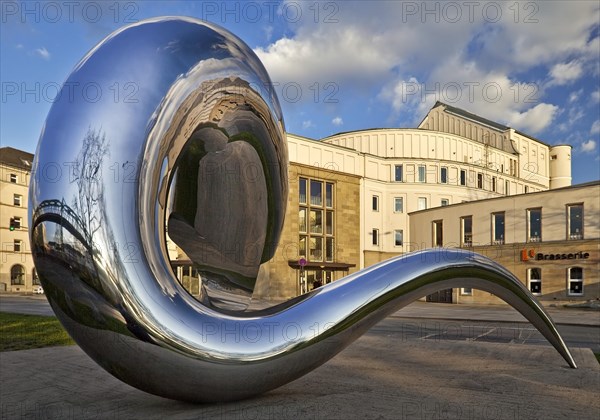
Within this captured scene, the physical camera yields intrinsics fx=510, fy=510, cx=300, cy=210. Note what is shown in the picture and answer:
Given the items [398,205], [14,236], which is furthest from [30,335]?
[14,236]

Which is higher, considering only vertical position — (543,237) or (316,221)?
(316,221)

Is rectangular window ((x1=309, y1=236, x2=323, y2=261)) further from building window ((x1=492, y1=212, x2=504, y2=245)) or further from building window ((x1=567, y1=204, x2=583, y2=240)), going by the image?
building window ((x1=567, y1=204, x2=583, y2=240))

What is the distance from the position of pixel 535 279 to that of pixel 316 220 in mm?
18238

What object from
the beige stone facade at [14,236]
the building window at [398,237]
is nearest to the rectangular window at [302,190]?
the building window at [398,237]

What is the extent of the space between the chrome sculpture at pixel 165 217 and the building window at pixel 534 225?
3130 cm

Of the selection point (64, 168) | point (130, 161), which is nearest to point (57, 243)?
point (64, 168)

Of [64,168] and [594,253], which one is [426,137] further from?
[64,168]

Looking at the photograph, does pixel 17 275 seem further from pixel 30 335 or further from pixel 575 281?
pixel 575 281

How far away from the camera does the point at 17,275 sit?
57.9m

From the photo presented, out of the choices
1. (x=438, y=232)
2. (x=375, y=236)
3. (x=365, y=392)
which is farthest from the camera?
(x=375, y=236)

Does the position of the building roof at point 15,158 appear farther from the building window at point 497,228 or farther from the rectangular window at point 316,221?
the building window at point 497,228

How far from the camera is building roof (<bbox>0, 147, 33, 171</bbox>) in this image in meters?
63.4

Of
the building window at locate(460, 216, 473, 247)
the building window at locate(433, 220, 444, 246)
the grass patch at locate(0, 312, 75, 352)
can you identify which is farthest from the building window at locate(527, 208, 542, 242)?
the grass patch at locate(0, 312, 75, 352)

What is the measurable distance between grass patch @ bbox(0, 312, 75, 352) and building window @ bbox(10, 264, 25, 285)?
46648 mm
